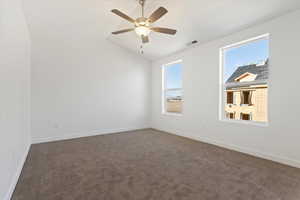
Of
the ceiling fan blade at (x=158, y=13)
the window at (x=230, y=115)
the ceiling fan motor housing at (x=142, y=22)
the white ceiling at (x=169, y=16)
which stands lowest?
the window at (x=230, y=115)

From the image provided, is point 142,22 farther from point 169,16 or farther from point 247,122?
point 247,122

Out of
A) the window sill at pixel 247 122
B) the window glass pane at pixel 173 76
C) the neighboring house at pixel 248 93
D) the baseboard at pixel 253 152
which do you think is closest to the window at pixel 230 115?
the neighboring house at pixel 248 93

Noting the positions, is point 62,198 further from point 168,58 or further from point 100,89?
point 168,58

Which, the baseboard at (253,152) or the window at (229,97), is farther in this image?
the window at (229,97)

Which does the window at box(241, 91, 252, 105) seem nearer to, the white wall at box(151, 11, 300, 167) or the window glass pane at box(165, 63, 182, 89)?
the white wall at box(151, 11, 300, 167)

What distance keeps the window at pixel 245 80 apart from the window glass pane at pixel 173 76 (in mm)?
1448

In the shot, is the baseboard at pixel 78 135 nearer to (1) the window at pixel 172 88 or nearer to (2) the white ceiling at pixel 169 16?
(1) the window at pixel 172 88

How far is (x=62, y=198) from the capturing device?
5.50ft

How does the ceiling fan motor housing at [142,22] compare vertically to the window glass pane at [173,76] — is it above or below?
above

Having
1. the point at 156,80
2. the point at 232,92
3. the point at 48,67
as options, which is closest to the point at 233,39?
the point at 232,92

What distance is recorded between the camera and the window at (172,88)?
4.79 m

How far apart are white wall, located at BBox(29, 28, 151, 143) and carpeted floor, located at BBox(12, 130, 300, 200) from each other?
994 mm

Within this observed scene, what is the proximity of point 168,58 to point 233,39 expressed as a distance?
213 centimetres

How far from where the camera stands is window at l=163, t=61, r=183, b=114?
479 centimetres
